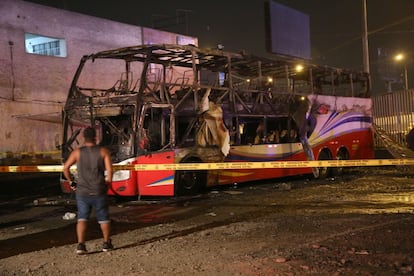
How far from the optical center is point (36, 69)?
84.3ft

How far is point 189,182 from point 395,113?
12668mm

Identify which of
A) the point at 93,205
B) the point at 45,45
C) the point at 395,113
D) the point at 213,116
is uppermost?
the point at 45,45

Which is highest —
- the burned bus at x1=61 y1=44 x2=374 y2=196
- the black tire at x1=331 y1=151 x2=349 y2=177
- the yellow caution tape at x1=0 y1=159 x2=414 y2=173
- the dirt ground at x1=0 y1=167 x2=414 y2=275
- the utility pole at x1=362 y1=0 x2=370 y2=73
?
the utility pole at x1=362 y1=0 x2=370 y2=73

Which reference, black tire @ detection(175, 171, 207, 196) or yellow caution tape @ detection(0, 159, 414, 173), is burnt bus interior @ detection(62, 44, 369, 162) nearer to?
yellow caution tape @ detection(0, 159, 414, 173)

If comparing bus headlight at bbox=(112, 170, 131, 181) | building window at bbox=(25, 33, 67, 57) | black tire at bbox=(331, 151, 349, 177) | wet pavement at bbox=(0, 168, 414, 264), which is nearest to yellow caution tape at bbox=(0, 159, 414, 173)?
bus headlight at bbox=(112, 170, 131, 181)

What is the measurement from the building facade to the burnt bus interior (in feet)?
36.6

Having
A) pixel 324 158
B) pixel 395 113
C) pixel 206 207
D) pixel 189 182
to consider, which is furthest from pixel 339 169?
pixel 206 207

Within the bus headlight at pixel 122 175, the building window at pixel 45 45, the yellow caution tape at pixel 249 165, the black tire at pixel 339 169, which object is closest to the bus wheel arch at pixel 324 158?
the black tire at pixel 339 169

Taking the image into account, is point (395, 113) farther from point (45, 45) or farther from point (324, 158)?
point (45, 45)

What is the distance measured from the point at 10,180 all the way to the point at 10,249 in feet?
42.6

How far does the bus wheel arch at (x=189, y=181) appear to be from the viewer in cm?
1205

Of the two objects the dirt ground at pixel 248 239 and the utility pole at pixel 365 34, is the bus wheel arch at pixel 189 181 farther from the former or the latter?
the utility pole at pixel 365 34

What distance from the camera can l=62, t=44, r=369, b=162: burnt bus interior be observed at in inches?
457

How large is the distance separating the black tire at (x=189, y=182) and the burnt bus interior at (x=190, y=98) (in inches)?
30.9
